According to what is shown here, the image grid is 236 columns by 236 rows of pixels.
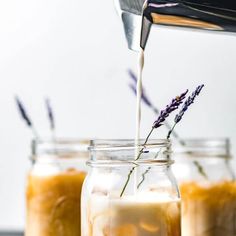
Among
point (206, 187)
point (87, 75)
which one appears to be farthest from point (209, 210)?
point (87, 75)

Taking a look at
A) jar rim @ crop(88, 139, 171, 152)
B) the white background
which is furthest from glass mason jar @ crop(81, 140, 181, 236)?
the white background

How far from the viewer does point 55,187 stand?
0.78 m

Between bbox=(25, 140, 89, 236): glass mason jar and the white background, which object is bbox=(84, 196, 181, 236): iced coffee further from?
the white background

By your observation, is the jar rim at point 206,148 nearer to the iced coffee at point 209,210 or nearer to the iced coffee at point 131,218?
the iced coffee at point 209,210

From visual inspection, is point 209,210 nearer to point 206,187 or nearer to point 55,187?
point 206,187

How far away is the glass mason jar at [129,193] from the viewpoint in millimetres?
593

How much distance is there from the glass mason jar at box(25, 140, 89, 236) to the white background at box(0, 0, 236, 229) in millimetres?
292

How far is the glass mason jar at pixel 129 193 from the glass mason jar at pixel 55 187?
0.14 metres

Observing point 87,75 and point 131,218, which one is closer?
point 131,218

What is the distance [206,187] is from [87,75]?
454 millimetres

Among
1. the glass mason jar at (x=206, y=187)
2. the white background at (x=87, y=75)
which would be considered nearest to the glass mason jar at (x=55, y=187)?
the glass mason jar at (x=206, y=187)

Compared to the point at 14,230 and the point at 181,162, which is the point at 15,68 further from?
the point at 181,162

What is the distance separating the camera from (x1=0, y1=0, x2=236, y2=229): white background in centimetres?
107

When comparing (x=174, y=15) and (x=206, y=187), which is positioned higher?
(x=174, y=15)
